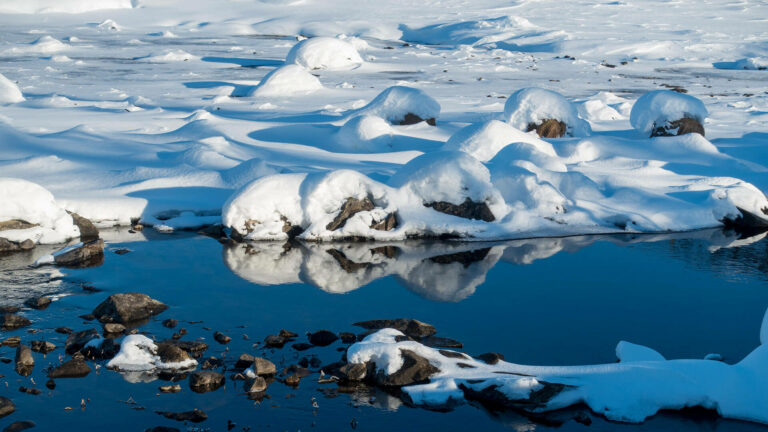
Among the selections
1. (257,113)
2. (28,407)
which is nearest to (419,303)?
(28,407)

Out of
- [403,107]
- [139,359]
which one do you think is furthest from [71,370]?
[403,107]

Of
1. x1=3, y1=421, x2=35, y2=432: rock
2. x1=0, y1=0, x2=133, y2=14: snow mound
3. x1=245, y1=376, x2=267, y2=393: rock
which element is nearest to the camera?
x1=3, y1=421, x2=35, y2=432: rock

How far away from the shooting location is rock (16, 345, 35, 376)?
810 centimetres

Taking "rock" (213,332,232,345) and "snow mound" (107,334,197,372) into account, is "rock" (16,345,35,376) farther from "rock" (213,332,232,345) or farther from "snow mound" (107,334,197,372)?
"rock" (213,332,232,345)

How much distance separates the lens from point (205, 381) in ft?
25.7

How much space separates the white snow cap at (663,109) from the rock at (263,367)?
40.5 feet

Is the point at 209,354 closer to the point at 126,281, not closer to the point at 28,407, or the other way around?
the point at 28,407

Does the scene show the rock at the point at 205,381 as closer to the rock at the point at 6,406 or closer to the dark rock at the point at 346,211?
the rock at the point at 6,406

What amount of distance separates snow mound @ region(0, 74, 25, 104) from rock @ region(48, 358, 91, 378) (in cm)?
1560

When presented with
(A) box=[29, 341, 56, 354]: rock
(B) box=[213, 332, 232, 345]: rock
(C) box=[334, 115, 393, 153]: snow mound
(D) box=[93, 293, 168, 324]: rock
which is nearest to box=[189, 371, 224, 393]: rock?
(B) box=[213, 332, 232, 345]: rock

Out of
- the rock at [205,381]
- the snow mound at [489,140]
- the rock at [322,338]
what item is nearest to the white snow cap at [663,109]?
the snow mound at [489,140]

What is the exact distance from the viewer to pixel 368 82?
26.5 metres

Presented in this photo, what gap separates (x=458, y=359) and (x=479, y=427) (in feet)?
3.98

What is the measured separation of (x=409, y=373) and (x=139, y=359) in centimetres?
259
